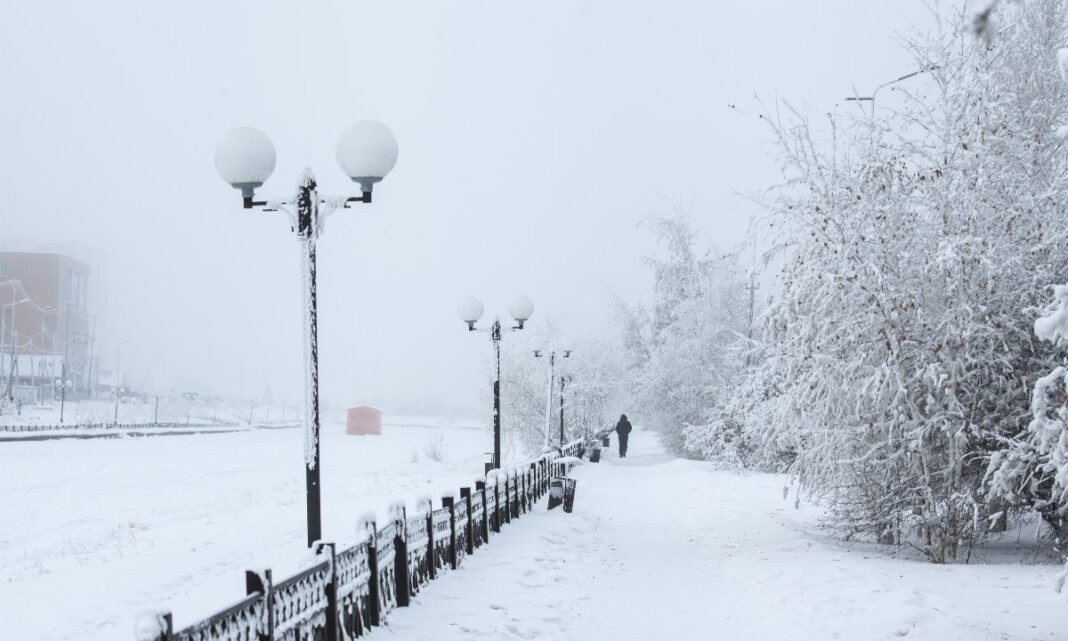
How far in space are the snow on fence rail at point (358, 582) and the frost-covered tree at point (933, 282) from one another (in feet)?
16.6

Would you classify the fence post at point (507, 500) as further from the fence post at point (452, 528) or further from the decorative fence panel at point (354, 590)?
the decorative fence panel at point (354, 590)

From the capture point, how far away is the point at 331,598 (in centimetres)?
680

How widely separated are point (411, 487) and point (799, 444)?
18226 millimetres

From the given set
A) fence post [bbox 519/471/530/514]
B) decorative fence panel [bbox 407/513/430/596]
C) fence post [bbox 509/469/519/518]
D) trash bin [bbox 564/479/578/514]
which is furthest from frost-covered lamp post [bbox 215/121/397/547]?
trash bin [bbox 564/479/578/514]

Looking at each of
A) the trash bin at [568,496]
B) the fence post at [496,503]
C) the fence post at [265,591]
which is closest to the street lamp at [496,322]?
the trash bin at [568,496]

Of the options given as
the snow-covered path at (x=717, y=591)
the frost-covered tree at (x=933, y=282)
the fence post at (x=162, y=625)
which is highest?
the frost-covered tree at (x=933, y=282)

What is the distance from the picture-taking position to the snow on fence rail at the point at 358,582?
507 cm

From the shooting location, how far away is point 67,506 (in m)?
26.2

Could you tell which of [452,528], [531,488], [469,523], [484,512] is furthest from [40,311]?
[452,528]

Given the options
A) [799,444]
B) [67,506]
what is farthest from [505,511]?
[67,506]

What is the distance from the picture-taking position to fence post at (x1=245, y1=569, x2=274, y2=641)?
17.7 feet

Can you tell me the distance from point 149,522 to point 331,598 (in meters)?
17.9

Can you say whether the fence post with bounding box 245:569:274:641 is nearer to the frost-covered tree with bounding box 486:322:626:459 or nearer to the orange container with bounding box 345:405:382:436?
the frost-covered tree with bounding box 486:322:626:459

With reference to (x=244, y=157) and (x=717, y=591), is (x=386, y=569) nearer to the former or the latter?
(x=244, y=157)
